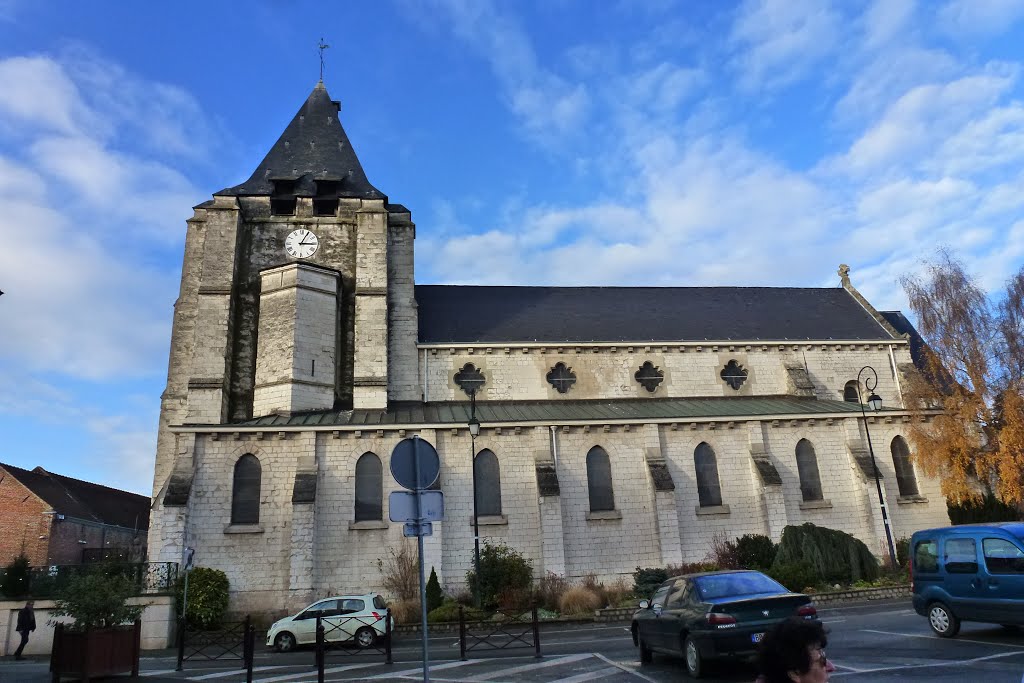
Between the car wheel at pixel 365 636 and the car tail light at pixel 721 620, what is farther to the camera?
the car wheel at pixel 365 636

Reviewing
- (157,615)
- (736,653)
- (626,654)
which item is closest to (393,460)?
(736,653)

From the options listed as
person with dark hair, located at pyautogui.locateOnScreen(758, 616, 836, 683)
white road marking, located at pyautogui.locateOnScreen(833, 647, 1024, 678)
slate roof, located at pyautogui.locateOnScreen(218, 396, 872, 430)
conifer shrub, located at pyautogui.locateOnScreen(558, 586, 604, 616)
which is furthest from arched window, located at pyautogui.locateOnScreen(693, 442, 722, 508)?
person with dark hair, located at pyautogui.locateOnScreen(758, 616, 836, 683)

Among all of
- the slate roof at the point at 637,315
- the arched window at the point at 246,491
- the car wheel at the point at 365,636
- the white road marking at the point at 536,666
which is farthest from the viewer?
the slate roof at the point at 637,315

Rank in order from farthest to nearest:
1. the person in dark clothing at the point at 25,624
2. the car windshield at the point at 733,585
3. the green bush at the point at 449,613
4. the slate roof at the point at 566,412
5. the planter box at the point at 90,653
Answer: the slate roof at the point at 566,412 < the green bush at the point at 449,613 < the person in dark clothing at the point at 25,624 < the planter box at the point at 90,653 < the car windshield at the point at 733,585

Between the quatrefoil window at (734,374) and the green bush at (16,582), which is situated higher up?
the quatrefoil window at (734,374)

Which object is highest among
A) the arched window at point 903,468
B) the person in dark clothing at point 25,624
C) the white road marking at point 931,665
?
the arched window at point 903,468

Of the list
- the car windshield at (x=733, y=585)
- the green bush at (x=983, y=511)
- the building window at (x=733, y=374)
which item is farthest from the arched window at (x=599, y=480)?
the car windshield at (x=733, y=585)

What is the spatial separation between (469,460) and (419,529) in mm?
16331

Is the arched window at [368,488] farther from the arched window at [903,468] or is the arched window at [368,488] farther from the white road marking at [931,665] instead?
the arched window at [903,468]

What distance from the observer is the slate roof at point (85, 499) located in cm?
3900

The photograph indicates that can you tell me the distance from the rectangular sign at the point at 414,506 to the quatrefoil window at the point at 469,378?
1999 centimetres

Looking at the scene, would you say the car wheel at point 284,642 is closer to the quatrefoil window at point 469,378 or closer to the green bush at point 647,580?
the green bush at point 647,580

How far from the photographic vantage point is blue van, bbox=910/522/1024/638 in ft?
35.0

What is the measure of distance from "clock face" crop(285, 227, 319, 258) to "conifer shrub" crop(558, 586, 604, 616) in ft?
56.5
